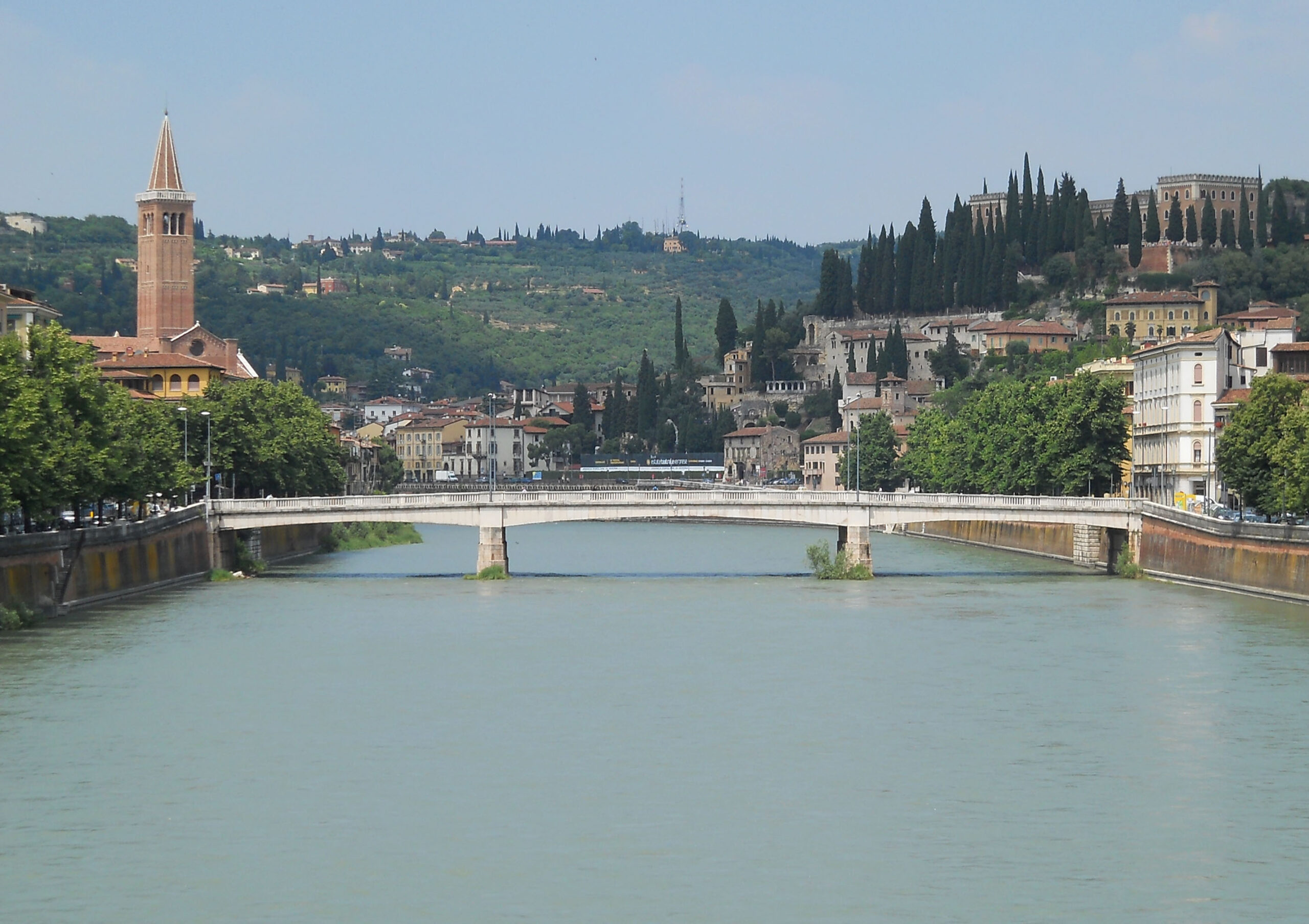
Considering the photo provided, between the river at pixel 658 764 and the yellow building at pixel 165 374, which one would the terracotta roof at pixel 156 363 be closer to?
the yellow building at pixel 165 374

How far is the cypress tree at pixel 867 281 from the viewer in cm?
16375

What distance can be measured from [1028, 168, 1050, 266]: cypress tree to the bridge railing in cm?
9395

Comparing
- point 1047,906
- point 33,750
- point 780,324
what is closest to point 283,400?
point 33,750

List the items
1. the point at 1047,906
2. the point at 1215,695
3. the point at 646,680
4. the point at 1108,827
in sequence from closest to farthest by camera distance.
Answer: the point at 1047,906 → the point at 1108,827 → the point at 1215,695 → the point at 646,680

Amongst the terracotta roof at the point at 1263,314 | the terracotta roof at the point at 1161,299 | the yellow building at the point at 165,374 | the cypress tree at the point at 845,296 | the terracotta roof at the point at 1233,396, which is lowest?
the terracotta roof at the point at 1233,396

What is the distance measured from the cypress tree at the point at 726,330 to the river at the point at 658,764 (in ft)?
428

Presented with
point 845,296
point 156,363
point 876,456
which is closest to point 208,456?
point 156,363

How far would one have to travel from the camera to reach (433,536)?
10544 centimetres

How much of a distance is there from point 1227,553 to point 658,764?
29065 mm

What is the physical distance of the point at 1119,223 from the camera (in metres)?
152

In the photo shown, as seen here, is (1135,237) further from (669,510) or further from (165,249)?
(669,510)

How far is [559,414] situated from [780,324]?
25986 mm

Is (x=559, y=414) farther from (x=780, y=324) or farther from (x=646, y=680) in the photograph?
(x=646, y=680)

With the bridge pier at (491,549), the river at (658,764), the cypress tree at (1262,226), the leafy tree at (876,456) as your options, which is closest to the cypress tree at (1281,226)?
the cypress tree at (1262,226)
